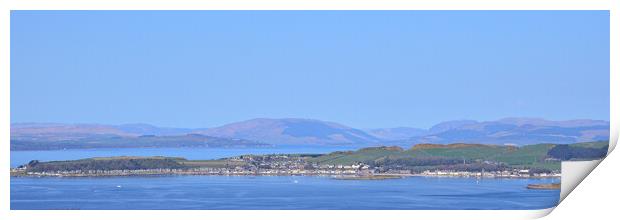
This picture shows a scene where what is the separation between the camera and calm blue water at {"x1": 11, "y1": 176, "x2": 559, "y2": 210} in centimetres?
1307

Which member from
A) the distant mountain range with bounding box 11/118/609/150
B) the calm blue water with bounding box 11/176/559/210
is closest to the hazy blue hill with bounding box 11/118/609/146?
the distant mountain range with bounding box 11/118/609/150

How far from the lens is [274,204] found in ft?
42.6

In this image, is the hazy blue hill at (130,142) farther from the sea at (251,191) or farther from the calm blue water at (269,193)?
the calm blue water at (269,193)

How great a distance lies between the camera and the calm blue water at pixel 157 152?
13.6 meters

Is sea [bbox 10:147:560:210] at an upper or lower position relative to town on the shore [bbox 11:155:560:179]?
lower

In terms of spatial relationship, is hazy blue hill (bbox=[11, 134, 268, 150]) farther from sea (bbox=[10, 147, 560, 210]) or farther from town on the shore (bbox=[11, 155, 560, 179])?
town on the shore (bbox=[11, 155, 560, 179])

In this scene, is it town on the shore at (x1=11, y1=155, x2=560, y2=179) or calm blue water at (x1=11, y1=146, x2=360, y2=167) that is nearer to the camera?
calm blue water at (x1=11, y1=146, x2=360, y2=167)

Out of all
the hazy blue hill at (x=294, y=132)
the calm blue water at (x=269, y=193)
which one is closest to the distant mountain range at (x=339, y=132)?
the hazy blue hill at (x=294, y=132)

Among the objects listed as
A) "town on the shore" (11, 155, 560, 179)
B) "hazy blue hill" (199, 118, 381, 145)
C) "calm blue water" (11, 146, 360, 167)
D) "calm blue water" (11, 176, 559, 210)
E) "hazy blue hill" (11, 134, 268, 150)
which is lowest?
"calm blue water" (11, 176, 559, 210)

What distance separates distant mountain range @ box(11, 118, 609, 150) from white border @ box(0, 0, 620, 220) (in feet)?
2.98

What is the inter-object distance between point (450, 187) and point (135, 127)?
3401mm
